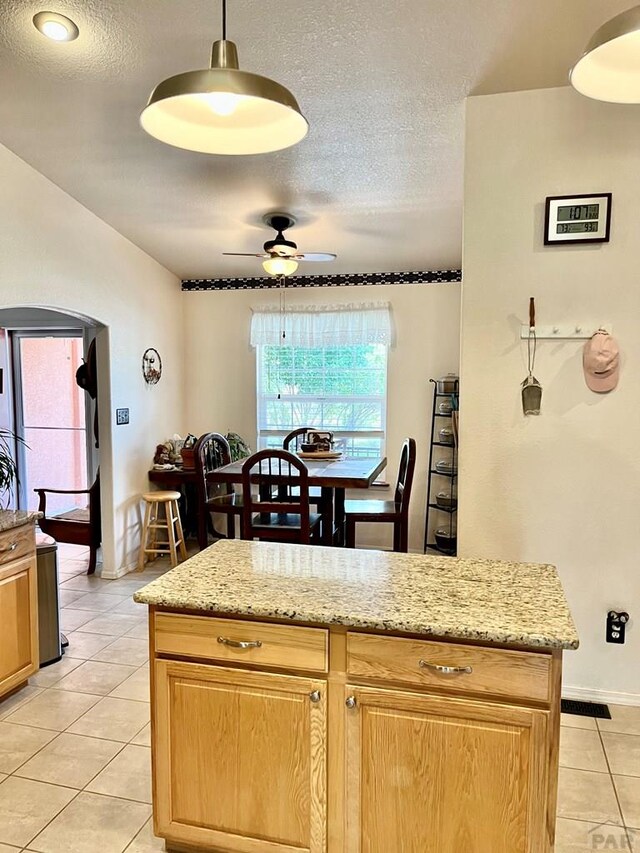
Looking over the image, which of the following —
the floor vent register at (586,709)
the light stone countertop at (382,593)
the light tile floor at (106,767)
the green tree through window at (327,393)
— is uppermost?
the green tree through window at (327,393)

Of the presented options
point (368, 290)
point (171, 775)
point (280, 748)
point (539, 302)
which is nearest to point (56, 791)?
point (171, 775)

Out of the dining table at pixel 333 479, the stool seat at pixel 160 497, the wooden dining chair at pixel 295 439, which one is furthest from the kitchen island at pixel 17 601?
the wooden dining chair at pixel 295 439

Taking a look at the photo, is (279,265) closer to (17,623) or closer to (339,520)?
(339,520)

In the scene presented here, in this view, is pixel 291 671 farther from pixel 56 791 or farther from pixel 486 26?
pixel 486 26

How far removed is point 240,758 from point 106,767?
3.15 feet

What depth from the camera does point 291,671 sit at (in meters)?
1.58

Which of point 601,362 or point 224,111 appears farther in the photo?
point 601,362

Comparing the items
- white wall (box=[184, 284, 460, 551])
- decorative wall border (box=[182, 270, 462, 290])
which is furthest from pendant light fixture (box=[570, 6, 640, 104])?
white wall (box=[184, 284, 460, 551])

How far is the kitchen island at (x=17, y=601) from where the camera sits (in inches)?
104

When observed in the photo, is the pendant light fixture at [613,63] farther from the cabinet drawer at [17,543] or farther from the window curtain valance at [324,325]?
the window curtain valance at [324,325]

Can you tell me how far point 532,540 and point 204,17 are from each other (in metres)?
2.49

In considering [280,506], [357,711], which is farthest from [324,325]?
[357,711]

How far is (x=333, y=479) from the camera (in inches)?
146

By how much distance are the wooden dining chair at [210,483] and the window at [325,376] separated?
2.60ft
